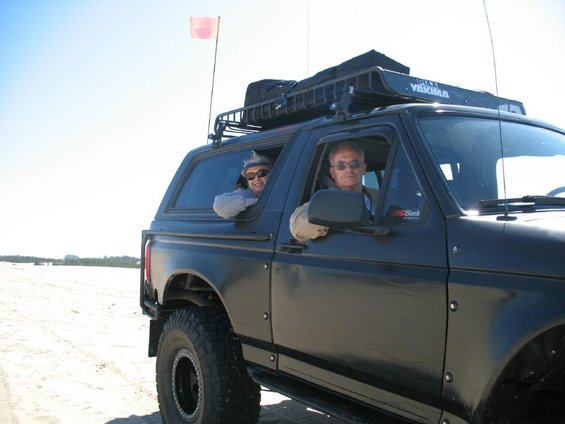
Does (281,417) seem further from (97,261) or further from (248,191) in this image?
(97,261)

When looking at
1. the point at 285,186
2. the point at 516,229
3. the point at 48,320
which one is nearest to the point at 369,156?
the point at 285,186

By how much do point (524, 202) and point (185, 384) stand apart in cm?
263

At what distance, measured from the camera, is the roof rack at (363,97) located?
2.90m

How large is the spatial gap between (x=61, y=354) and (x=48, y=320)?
2705 millimetres

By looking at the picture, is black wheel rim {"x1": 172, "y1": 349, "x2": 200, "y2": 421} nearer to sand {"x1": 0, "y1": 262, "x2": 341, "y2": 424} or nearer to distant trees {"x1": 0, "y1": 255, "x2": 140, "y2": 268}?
sand {"x1": 0, "y1": 262, "x2": 341, "y2": 424}

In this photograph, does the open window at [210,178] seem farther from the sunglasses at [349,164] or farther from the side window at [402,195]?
the side window at [402,195]

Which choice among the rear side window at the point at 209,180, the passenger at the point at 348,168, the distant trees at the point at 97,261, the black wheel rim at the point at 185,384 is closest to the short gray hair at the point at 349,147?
the passenger at the point at 348,168

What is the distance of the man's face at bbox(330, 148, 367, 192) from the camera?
291cm

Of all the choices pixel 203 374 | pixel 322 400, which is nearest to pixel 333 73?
pixel 322 400

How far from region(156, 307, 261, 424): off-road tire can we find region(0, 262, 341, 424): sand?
0.63 meters

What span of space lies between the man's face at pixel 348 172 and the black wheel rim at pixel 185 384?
164 centimetres

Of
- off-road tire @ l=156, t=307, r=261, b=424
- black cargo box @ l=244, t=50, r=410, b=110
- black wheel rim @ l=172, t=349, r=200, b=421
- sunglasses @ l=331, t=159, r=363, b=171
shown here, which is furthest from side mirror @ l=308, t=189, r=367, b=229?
black wheel rim @ l=172, t=349, r=200, b=421

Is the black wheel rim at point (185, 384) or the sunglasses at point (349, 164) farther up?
the sunglasses at point (349, 164)

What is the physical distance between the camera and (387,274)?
2.27 m
